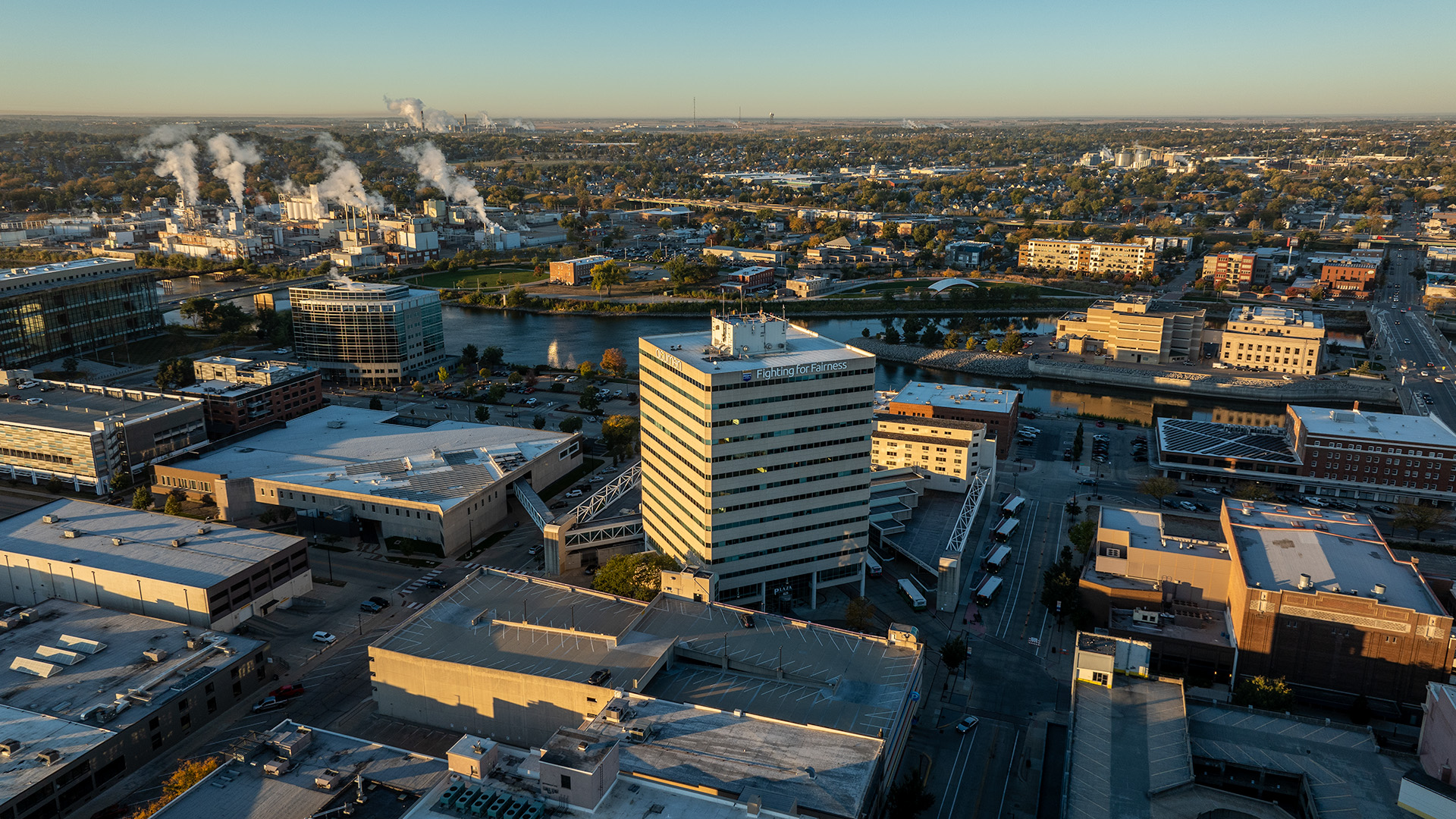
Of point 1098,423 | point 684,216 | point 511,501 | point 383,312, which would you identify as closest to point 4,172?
point 684,216

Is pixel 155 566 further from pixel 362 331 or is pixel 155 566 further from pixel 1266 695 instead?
pixel 1266 695

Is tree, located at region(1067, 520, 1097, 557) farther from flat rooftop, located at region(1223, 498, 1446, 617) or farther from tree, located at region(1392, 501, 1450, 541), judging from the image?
tree, located at region(1392, 501, 1450, 541)

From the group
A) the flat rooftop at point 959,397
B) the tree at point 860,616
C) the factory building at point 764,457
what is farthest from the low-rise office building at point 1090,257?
the tree at point 860,616

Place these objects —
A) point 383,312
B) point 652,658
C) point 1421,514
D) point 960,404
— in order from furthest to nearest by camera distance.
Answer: point 383,312, point 960,404, point 1421,514, point 652,658

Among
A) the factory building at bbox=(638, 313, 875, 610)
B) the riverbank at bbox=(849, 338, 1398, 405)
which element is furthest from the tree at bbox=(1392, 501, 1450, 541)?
the factory building at bbox=(638, 313, 875, 610)

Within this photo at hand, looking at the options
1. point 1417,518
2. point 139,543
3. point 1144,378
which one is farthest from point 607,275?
point 1417,518

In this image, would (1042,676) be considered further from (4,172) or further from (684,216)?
(4,172)
